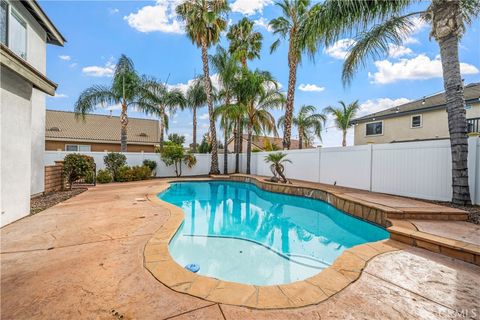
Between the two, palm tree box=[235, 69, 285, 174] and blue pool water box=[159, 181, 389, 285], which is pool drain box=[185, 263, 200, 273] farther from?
palm tree box=[235, 69, 285, 174]

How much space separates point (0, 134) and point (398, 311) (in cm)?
650

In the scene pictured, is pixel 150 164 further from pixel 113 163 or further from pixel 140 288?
pixel 140 288

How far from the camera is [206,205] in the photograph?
27.3ft

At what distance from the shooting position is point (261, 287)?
7.81 feet

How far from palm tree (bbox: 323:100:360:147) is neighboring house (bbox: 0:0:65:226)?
20.1 m

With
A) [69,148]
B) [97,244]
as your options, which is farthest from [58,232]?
[69,148]

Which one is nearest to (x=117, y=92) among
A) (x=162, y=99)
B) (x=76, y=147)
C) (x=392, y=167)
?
(x=162, y=99)

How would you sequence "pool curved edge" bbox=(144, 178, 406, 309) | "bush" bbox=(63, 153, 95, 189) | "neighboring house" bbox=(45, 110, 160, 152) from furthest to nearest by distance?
"neighboring house" bbox=(45, 110, 160, 152) < "bush" bbox=(63, 153, 95, 189) < "pool curved edge" bbox=(144, 178, 406, 309)

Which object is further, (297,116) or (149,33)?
(297,116)

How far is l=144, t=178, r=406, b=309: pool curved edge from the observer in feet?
6.95

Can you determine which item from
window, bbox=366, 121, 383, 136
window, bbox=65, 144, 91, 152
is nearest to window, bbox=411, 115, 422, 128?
window, bbox=366, 121, 383, 136

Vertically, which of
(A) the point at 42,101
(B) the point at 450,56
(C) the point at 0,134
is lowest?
(C) the point at 0,134

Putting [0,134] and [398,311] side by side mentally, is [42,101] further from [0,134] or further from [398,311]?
[398,311]

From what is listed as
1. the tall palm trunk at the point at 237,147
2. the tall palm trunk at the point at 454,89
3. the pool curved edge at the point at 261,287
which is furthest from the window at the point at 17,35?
the tall palm trunk at the point at 454,89
